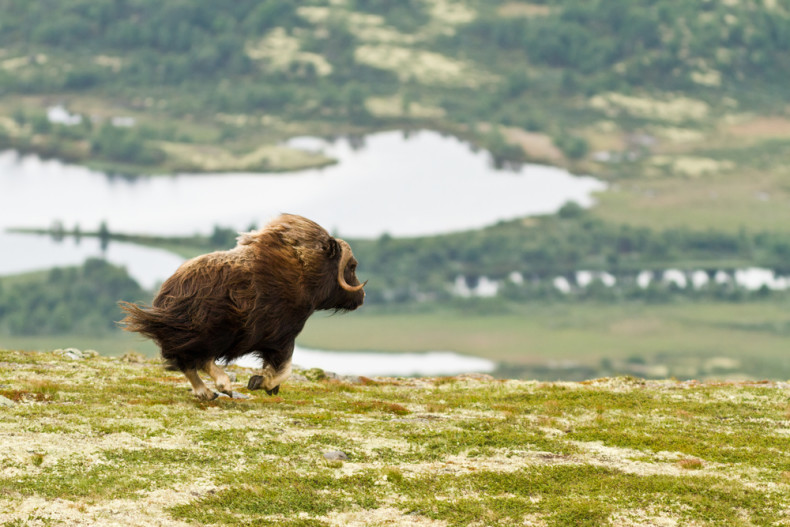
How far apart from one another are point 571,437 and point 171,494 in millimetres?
9535

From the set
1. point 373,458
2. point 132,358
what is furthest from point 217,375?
point 132,358

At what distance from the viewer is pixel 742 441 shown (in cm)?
2262

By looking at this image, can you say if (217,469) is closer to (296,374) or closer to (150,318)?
(150,318)

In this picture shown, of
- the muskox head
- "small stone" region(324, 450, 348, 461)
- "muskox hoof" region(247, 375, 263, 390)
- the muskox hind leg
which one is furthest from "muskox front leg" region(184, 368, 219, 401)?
"small stone" region(324, 450, 348, 461)

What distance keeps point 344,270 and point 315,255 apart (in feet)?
4.40

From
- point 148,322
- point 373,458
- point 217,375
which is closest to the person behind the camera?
point 373,458

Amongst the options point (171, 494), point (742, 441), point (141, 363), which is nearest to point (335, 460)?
point (171, 494)

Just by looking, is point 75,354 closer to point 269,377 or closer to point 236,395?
point 236,395

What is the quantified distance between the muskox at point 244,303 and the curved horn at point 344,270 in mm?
248

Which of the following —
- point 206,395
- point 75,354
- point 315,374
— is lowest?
point 315,374

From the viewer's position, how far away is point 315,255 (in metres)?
23.0

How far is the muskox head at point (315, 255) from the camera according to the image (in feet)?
74.6

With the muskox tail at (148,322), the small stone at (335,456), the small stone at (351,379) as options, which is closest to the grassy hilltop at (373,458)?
the small stone at (335,456)

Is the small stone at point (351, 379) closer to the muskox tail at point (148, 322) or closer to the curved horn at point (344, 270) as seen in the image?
the curved horn at point (344, 270)
